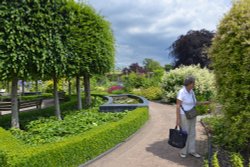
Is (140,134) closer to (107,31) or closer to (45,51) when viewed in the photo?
(45,51)

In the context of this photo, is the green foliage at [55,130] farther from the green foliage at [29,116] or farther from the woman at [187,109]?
the woman at [187,109]

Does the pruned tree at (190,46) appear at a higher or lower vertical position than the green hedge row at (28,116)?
higher

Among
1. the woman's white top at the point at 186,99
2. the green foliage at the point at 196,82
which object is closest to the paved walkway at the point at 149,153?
the woman's white top at the point at 186,99

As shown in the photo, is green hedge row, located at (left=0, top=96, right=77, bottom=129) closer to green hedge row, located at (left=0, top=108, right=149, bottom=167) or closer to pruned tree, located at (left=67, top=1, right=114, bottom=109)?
pruned tree, located at (left=67, top=1, right=114, bottom=109)

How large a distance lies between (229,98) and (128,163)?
101 inches

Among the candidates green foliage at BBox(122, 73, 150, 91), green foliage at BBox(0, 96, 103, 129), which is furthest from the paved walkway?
green foliage at BBox(122, 73, 150, 91)

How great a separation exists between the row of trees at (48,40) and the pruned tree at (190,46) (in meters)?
19.8

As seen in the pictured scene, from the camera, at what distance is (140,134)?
Result: 9789 mm

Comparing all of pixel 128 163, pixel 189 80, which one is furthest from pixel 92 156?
pixel 189 80

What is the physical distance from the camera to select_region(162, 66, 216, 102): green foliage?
16906 millimetres

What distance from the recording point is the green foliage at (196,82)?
666 inches

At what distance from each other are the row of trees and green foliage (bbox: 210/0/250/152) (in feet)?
18.4

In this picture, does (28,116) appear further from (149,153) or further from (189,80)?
(189,80)

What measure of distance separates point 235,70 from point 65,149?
11.8ft
